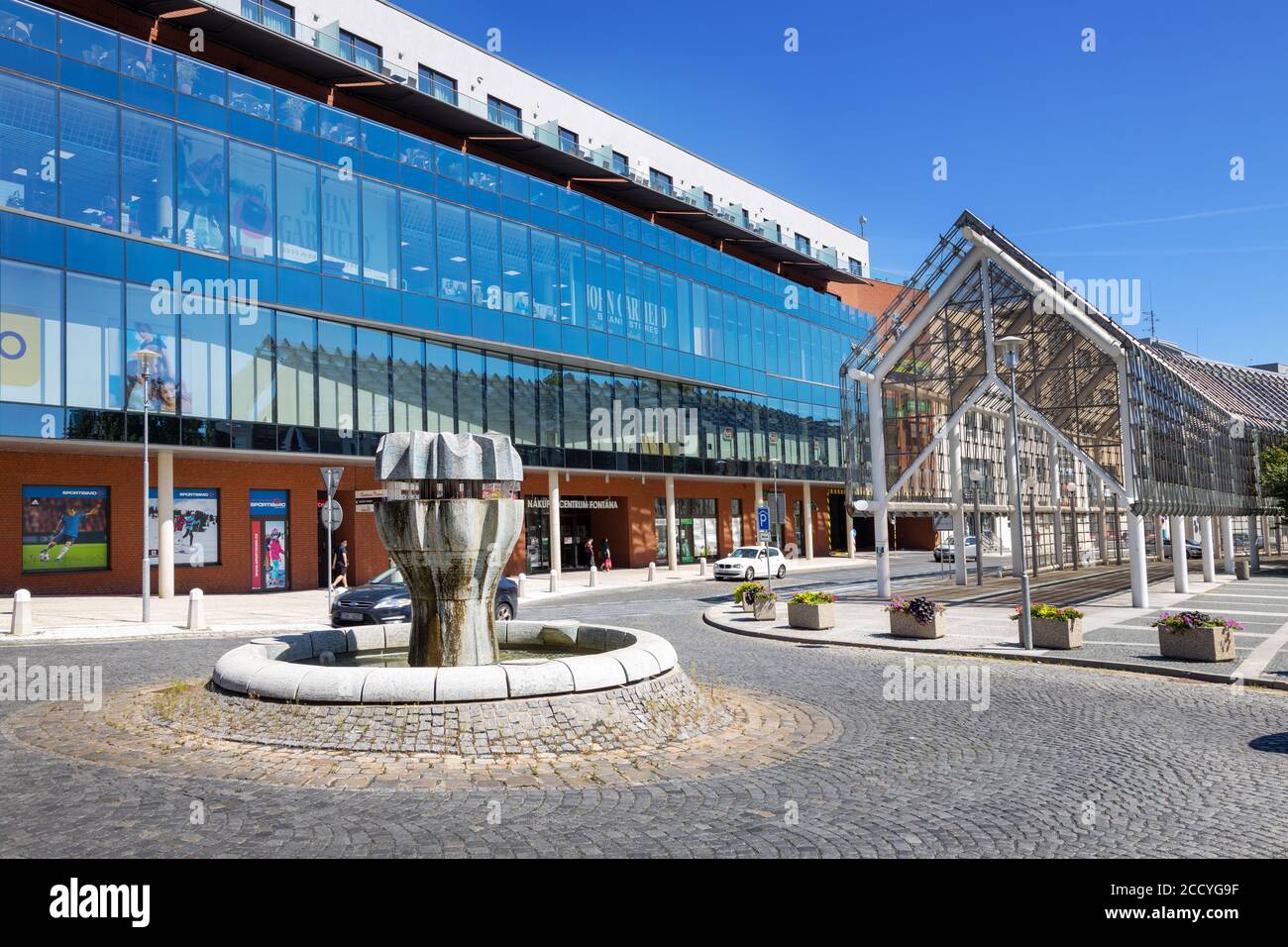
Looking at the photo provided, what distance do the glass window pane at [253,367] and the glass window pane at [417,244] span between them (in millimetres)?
5642

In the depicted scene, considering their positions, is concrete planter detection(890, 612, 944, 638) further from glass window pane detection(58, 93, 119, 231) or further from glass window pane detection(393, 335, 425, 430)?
glass window pane detection(58, 93, 119, 231)

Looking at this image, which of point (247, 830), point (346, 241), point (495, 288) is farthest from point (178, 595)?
point (247, 830)

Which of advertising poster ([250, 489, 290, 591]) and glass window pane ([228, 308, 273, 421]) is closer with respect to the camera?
glass window pane ([228, 308, 273, 421])

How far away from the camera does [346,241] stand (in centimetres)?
3145

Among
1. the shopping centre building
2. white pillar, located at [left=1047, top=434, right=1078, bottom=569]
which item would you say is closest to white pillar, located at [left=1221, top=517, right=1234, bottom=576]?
white pillar, located at [left=1047, top=434, right=1078, bottom=569]

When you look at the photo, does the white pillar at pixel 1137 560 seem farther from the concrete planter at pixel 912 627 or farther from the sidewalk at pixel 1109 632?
the concrete planter at pixel 912 627

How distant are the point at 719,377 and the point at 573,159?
13.9 meters

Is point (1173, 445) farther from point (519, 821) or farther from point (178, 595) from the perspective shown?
point (178, 595)

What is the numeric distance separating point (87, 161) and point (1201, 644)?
2917 centimetres

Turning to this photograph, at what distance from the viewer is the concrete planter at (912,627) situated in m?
17.9

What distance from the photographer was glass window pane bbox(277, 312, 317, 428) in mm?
29750

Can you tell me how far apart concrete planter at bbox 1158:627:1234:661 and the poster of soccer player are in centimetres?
2922

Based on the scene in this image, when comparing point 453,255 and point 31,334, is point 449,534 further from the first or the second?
Result: point 453,255

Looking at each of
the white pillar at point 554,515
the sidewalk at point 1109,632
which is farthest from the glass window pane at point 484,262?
the sidewalk at point 1109,632
